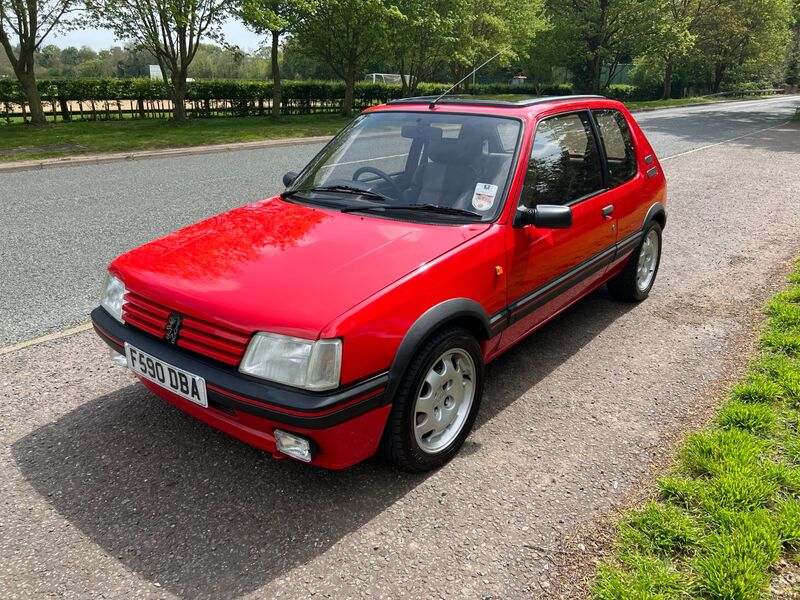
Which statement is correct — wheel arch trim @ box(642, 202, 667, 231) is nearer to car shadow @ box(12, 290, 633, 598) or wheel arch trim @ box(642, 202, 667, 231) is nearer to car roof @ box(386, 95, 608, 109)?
car roof @ box(386, 95, 608, 109)

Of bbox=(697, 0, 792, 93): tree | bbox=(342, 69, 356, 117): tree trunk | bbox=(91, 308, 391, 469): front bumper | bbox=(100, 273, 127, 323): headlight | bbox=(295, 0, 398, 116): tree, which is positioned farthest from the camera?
bbox=(697, 0, 792, 93): tree

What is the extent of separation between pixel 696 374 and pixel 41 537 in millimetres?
3795

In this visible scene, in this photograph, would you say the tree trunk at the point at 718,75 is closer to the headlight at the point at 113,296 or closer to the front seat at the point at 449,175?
the front seat at the point at 449,175

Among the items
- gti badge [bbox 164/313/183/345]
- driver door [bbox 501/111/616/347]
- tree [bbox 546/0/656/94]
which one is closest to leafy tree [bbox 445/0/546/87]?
tree [bbox 546/0/656/94]

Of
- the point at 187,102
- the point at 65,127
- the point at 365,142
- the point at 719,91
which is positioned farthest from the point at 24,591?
the point at 719,91

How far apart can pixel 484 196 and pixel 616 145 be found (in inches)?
72.2

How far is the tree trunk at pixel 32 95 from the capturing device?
18859mm

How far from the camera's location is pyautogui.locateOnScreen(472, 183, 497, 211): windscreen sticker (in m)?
3.17

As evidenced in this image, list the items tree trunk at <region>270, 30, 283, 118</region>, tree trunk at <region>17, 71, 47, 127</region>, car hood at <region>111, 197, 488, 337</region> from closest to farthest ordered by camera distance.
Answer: car hood at <region>111, 197, 488, 337</region>, tree trunk at <region>17, 71, 47, 127</region>, tree trunk at <region>270, 30, 283, 118</region>

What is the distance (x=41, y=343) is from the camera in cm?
405

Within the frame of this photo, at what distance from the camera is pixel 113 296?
9.82ft

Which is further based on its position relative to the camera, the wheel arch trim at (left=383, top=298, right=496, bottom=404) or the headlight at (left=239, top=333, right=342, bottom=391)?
the wheel arch trim at (left=383, top=298, right=496, bottom=404)

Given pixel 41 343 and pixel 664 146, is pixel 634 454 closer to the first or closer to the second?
pixel 41 343

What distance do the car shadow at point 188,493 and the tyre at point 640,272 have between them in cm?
211
